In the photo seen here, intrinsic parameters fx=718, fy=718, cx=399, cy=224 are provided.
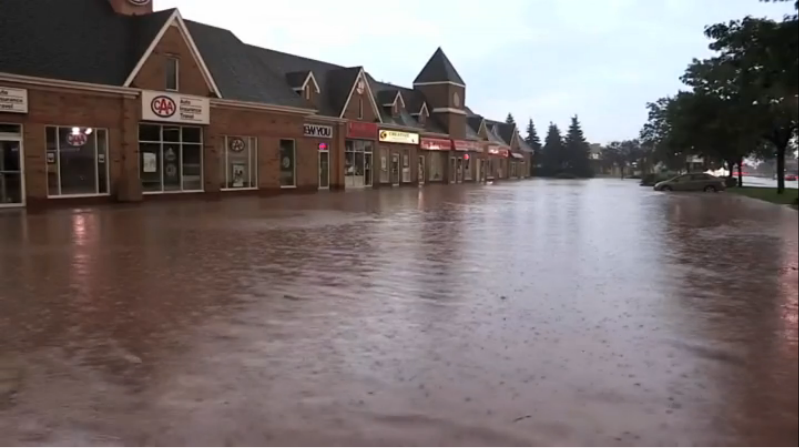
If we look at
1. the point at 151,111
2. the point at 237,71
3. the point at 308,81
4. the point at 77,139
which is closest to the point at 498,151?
the point at 308,81

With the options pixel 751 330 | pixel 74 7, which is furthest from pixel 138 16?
pixel 751 330

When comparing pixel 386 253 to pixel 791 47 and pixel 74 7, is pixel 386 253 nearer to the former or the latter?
pixel 791 47

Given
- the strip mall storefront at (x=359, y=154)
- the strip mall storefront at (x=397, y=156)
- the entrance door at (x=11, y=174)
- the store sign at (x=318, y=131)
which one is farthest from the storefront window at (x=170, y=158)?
the strip mall storefront at (x=397, y=156)

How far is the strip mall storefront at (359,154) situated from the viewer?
46025 mm

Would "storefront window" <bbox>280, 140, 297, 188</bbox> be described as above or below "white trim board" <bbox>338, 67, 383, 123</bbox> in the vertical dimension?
below

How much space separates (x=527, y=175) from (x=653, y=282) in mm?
91543

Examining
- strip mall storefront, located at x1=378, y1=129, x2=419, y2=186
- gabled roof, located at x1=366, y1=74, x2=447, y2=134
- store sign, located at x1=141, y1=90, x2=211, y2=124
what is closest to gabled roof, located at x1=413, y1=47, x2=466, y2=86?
gabled roof, located at x1=366, y1=74, x2=447, y2=134

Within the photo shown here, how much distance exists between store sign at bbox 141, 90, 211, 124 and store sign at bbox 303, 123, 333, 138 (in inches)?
326

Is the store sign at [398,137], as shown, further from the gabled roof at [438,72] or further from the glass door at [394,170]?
the gabled roof at [438,72]

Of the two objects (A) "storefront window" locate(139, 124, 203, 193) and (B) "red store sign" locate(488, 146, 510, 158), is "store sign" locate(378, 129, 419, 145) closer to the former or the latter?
(A) "storefront window" locate(139, 124, 203, 193)

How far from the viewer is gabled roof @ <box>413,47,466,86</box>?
6291cm

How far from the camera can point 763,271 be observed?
1006cm

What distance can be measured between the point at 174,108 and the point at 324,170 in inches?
516

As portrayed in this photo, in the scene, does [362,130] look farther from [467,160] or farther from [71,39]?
[467,160]
